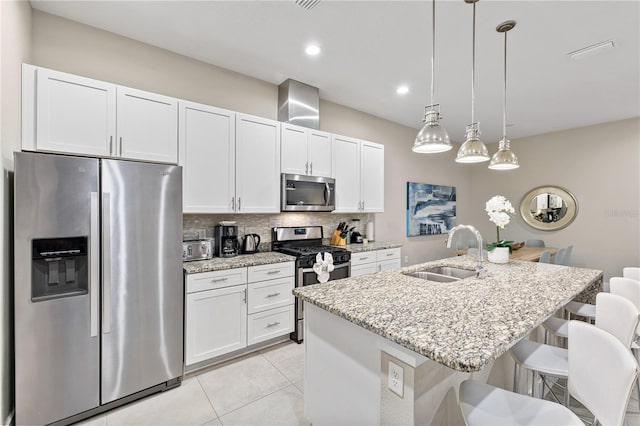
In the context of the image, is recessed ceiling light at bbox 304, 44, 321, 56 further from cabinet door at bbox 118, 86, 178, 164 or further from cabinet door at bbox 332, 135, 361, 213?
cabinet door at bbox 118, 86, 178, 164

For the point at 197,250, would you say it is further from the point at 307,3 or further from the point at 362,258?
the point at 307,3

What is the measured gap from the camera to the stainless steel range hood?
3.35m

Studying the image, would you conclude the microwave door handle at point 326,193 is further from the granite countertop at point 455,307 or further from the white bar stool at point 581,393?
the white bar stool at point 581,393

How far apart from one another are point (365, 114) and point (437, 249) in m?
3.08

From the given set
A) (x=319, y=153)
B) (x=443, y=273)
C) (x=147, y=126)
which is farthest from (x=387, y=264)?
(x=147, y=126)

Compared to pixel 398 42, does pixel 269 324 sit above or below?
below

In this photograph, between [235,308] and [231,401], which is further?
[235,308]

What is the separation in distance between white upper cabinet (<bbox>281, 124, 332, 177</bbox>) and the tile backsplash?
2.05 feet

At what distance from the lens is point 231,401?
2156mm

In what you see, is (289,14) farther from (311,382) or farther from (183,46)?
(311,382)

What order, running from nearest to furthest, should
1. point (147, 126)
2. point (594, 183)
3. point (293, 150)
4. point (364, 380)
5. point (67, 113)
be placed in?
point (364, 380) < point (67, 113) < point (147, 126) < point (293, 150) < point (594, 183)

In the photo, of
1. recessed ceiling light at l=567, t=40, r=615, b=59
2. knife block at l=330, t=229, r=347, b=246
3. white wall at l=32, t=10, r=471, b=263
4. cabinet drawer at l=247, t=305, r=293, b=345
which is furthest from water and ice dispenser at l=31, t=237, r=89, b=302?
recessed ceiling light at l=567, t=40, r=615, b=59

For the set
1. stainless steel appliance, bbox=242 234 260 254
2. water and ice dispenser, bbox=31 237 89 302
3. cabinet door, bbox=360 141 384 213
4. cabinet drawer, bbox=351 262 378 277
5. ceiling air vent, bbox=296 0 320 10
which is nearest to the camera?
water and ice dispenser, bbox=31 237 89 302

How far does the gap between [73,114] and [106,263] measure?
1.12 m
